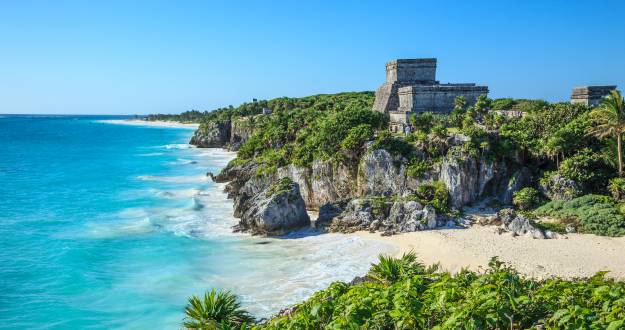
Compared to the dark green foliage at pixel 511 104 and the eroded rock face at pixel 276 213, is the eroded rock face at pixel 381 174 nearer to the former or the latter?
the eroded rock face at pixel 276 213

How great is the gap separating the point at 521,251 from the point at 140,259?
18.7 meters

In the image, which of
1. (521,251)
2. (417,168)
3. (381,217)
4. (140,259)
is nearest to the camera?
(521,251)

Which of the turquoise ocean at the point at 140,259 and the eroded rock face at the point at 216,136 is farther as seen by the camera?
the eroded rock face at the point at 216,136

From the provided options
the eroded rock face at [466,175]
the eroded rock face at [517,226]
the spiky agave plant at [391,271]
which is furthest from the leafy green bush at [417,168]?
the spiky agave plant at [391,271]

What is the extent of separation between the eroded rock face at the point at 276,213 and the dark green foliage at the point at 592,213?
13.3 m

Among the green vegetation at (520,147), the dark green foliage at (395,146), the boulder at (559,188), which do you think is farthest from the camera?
the dark green foliage at (395,146)

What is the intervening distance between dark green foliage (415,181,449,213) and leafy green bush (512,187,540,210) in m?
3.94

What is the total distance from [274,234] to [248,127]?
46016 millimetres

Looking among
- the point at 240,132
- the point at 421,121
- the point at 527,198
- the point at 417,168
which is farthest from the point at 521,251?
the point at 240,132

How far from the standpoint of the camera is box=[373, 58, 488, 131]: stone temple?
131 feet

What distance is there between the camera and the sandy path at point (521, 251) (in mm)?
18938

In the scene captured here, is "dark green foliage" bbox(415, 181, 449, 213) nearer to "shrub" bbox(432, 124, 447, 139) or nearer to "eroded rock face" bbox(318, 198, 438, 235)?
"eroded rock face" bbox(318, 198, 438, 235)

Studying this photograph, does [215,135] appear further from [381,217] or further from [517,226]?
[517,226]

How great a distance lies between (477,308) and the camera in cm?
890
